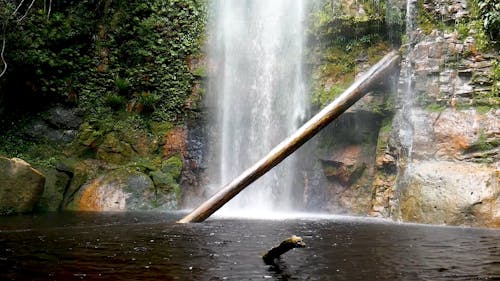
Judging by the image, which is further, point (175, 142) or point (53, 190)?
point (175, 142)

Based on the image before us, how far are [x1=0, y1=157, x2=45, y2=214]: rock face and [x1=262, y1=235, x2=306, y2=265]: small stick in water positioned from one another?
7187mm

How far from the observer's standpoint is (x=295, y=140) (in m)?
8.85

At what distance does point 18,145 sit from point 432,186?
10.4m

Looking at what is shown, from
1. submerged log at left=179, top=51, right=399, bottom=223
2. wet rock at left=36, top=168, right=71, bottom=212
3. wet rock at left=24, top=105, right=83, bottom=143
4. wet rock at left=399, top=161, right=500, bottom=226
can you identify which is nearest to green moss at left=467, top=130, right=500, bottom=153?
wet rock at left=399, top=161, right=500, bottom=226

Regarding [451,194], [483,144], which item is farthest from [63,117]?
[483,144]

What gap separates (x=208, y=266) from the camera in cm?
406

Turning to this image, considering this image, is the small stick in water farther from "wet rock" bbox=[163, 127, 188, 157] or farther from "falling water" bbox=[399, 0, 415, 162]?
"wet rock" bbox=[163, 127, 188, 157]

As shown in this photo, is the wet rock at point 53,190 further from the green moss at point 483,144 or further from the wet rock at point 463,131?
the green moss at point 483,144

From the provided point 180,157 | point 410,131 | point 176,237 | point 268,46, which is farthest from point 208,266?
point 268,46

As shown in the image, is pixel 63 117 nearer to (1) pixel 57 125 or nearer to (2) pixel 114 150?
(1) pixel 57 125

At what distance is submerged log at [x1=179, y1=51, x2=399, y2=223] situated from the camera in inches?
320

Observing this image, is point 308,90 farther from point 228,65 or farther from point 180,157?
point 180,157

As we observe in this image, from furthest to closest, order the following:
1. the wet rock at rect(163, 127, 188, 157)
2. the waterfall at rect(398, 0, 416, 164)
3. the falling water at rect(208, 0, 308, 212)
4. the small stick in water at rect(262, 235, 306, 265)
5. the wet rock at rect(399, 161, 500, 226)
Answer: the wet rock at rect(163, 127, 188, 157) < the falling water at rect(208, 0, 308, 212) < the waterfall at rect(398, 0, 416, 164) < the wet rock at rect(399, 161, 500, 226) < the small stick in water at rect(262, 235, 306, 265)

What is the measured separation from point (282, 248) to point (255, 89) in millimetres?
9620
